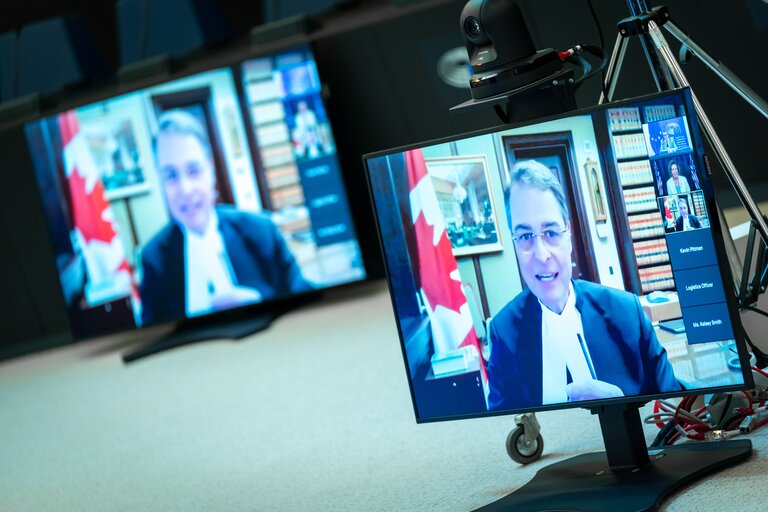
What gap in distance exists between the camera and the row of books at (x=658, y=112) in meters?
1.51

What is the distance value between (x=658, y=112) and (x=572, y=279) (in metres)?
0.30

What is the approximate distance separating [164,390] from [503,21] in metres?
2.57

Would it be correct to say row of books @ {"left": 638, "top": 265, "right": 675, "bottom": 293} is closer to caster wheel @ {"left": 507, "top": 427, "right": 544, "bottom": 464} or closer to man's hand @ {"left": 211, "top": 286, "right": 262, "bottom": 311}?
caster wheel @ {"left": 507, "top": 427, "right": 544, "bottom": 464}

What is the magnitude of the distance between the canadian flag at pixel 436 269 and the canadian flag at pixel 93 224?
3.23 m

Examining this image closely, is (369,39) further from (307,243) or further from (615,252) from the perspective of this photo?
(615,252)

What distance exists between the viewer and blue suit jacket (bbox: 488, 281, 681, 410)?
159 centimetres

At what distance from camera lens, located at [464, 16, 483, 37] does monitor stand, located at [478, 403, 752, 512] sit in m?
0.69

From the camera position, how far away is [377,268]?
16.3ft

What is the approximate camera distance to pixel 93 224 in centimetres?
473

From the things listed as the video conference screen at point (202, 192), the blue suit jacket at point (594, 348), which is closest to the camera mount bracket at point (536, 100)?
the blue suit jacket at point (594, 348)

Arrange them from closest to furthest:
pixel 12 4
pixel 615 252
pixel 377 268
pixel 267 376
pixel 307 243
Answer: pixel 615 252
pixel 267 376
pixel 307 243
pixel 377 268
pixel 12 4

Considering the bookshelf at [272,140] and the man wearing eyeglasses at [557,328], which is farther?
the bookshelf at [272,140]

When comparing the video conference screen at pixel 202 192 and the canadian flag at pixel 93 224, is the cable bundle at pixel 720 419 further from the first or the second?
the canadian flag at pixel 93 224

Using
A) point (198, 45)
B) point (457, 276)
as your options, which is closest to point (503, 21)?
point (457, 276)
